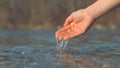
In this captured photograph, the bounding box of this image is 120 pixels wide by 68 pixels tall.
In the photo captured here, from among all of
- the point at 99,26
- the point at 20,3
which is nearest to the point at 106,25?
the point at 99,26

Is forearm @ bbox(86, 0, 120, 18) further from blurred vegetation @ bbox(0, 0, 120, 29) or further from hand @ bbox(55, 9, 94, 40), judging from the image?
blurred vegetation @ bbox(0, 0, 120, 29)

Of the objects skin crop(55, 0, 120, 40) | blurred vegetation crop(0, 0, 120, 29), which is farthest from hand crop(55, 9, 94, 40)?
Result: blurred vegetation crop(0, 0, 120, 29)

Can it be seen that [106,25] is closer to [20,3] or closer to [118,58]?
[20,3]

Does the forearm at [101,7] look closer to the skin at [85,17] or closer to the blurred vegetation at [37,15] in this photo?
the skin at [85,17]

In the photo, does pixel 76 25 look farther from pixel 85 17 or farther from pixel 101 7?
pixel 101 7

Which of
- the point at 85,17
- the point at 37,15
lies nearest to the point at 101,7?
the point at 85,17

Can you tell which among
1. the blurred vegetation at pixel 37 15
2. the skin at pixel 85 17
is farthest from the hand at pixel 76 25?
the blurred vegetation at pixel 37 15

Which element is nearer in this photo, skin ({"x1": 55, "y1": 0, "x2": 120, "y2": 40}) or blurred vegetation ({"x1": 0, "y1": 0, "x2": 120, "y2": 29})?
skin ({"x1": 55, "y1": 0, "x2": 120, "y2": 40})
